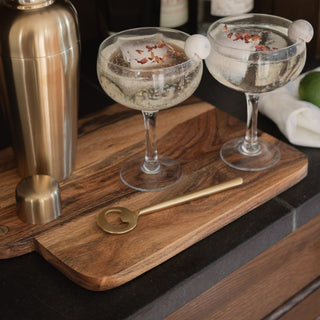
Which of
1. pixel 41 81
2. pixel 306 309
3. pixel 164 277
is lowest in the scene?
pixel 306 309

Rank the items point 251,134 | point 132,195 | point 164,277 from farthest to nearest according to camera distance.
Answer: point 251,134
point 132,195
point 164,277

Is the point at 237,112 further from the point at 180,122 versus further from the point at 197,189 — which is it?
the point at 197,189

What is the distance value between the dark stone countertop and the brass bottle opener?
59 millimetres

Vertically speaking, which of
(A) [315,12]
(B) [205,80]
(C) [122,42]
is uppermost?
(C) [122,42]

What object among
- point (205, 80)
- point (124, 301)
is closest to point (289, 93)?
point (205, 80)

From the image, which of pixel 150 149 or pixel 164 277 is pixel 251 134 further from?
pixel 164 277

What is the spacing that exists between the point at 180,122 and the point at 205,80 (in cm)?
23

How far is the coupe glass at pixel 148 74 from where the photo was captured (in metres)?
0.82

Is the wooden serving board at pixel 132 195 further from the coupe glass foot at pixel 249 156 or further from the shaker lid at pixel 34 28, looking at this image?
the shaker lid at pixel 34 28

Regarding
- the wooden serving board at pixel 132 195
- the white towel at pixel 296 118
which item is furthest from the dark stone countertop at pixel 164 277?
the white towel at pixel 296 118

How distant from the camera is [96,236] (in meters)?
0.82

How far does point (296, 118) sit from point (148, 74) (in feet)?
1.21

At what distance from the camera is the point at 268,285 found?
952 mm

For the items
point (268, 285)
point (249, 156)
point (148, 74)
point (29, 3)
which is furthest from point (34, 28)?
point (268, 285)
